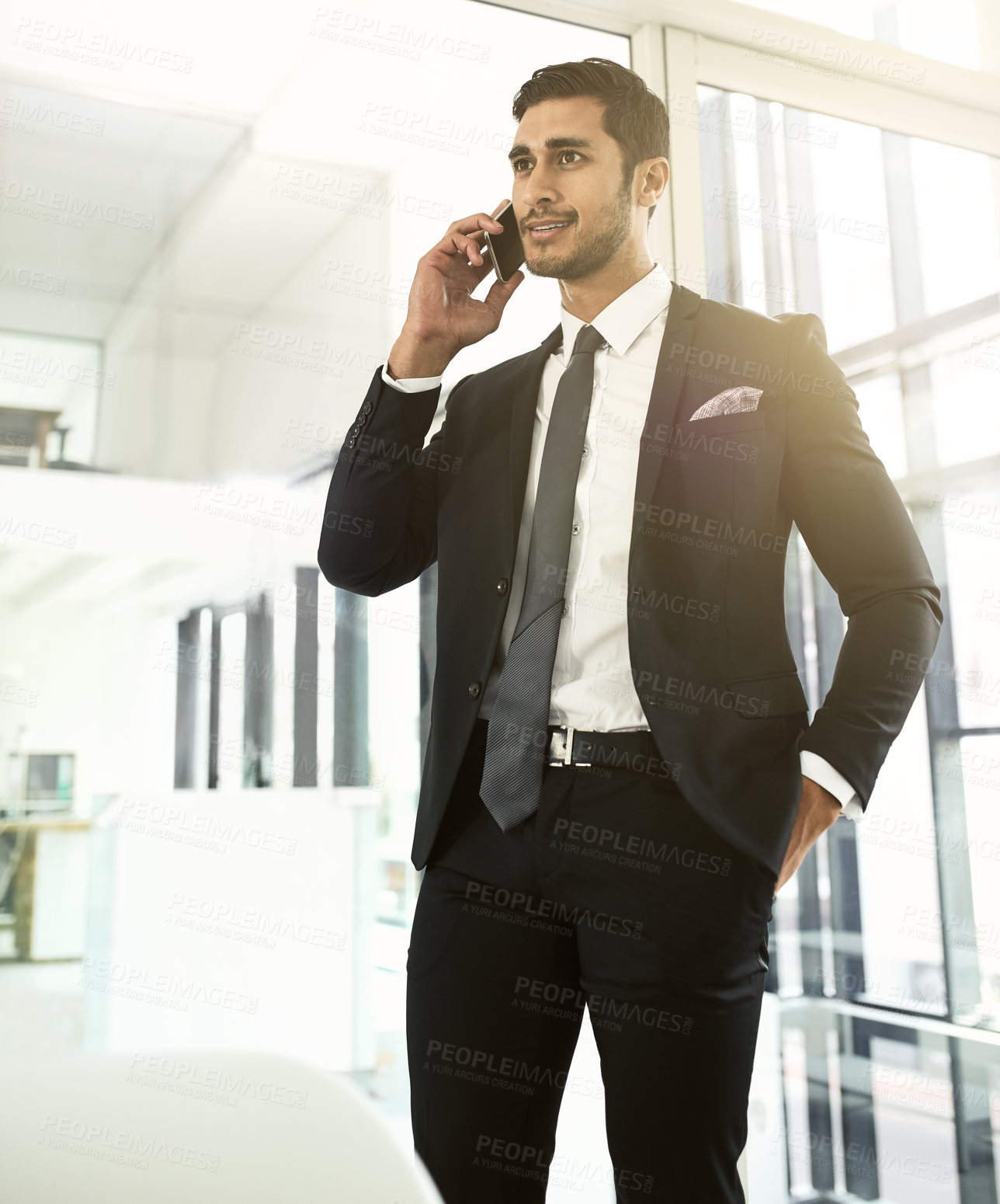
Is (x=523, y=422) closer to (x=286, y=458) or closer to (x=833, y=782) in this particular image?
(x=286, y=458)

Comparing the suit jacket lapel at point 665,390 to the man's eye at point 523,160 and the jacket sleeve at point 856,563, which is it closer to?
the jacket sleeve at point 856,563

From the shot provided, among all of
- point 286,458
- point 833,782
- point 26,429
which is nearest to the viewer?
point 833,782

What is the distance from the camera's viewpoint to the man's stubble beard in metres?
1.71

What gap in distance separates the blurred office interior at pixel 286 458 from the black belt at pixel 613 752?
0.70m

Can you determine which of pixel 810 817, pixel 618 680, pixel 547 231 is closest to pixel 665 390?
pixel 547 231

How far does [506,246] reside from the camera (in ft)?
5.90

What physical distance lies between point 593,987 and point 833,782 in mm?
431

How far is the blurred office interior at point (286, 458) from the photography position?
5.99ft

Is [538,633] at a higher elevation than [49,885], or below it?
higher

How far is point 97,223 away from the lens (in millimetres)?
1960

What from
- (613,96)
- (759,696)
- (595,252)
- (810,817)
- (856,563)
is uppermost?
(613,96)

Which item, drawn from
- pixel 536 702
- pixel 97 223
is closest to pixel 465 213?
pixel 97 223

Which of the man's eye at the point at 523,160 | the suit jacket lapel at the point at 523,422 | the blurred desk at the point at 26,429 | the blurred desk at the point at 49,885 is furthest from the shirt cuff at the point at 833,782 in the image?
the blurred desk at the point at 26,429

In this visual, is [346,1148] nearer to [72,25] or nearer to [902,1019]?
[72,25]
